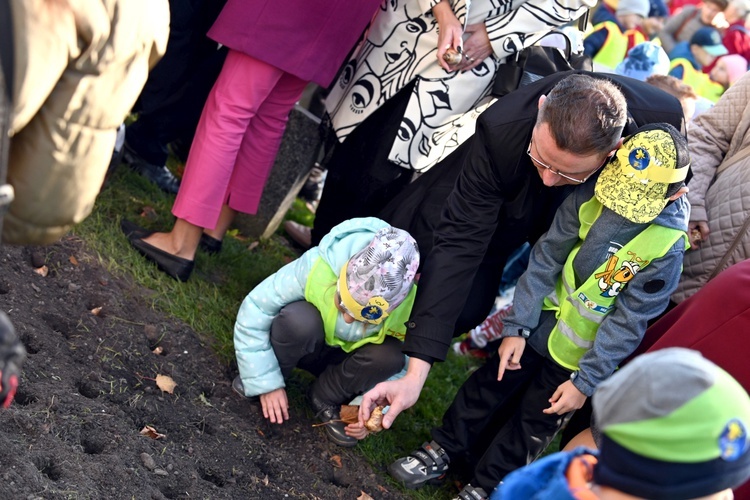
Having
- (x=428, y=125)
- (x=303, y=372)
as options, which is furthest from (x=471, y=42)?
(x=303, y=372)

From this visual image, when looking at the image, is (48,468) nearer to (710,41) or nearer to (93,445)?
(93,445)

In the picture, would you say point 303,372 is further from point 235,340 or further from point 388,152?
point 388,152

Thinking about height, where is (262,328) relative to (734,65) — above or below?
below

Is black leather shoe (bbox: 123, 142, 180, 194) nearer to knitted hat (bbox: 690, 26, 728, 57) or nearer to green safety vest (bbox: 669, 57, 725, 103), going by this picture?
green safety vest (bbox: 669, 57, 725, 103)

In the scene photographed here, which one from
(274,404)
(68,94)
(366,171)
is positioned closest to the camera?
(68,94)

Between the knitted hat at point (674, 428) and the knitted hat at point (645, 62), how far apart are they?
12.8ft

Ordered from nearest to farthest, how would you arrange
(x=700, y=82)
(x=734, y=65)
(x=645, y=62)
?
(x=645, y=62)
(x=700, y=82)
(x=734, y=65)

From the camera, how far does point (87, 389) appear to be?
276 cm

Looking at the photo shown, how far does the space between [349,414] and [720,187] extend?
1572mm

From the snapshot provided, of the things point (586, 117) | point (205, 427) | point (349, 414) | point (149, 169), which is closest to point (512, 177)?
point (586, 117)

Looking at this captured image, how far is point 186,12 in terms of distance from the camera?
3.46 metres

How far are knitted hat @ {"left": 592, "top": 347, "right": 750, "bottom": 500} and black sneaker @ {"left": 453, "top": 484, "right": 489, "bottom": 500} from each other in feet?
5.23

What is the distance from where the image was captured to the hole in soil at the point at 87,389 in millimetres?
2746

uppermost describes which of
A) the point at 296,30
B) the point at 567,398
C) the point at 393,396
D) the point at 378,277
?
the point at 296,30
